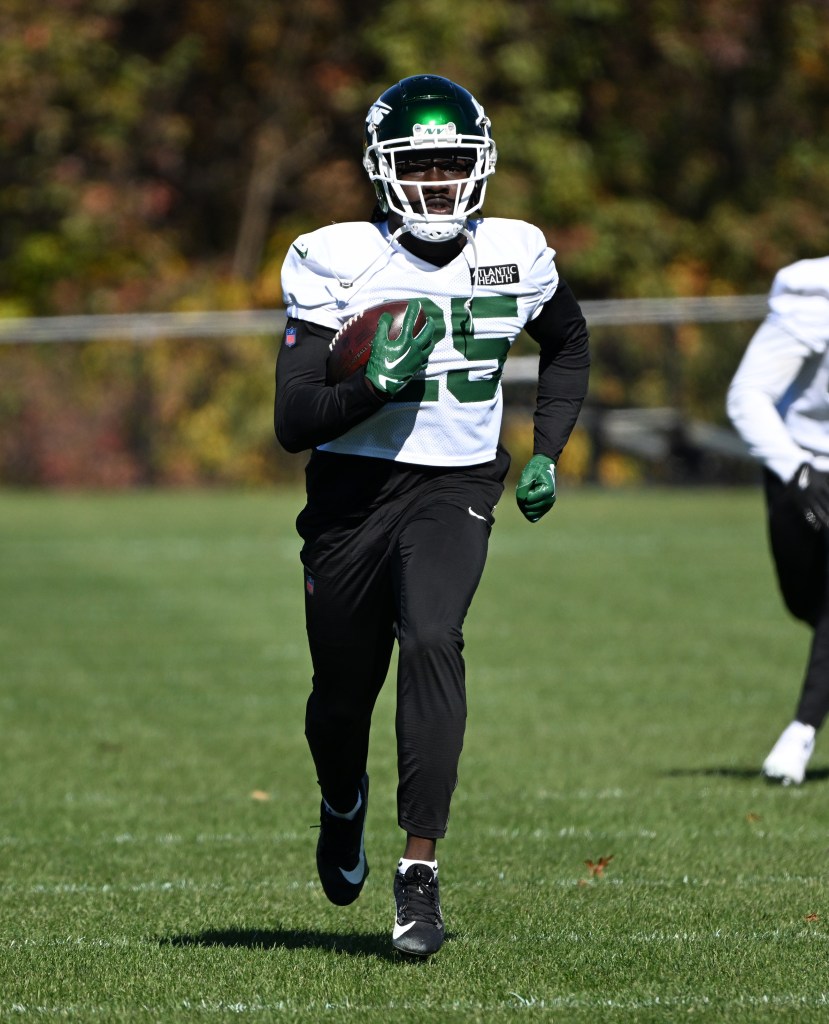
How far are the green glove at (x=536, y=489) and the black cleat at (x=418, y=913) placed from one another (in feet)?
2.94

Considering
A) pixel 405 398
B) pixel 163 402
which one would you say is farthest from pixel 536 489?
pixel 163 402

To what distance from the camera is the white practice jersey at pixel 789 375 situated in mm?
6484

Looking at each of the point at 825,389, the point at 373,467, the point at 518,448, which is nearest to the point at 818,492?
the point at 825,389

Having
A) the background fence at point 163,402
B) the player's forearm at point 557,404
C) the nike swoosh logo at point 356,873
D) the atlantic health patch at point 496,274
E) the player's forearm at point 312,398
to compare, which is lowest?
the background fence at point 163,402

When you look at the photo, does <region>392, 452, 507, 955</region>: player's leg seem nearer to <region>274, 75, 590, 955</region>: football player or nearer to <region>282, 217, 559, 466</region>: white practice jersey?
<region>274, 75, 590, 955</region>: football player

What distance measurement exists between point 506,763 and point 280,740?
107 cm

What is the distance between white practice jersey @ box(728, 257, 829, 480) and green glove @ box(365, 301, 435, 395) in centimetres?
252

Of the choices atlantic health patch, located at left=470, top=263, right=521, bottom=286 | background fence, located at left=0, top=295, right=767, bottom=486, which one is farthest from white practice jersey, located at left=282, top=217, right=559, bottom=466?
background fence, located at left=0, top=295, right=767, bottom=486

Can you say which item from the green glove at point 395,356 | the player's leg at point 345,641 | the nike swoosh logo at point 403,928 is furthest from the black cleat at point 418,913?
the green glove at point 395,356

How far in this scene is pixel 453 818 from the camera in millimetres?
6305

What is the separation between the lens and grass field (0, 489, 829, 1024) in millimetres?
4113

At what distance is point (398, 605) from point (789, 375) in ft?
8.54

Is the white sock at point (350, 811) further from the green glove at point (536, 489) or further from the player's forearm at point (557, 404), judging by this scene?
the player's forearm at point (557, 404)

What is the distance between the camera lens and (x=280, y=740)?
26.1ft
